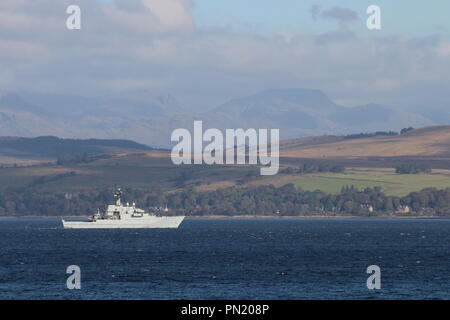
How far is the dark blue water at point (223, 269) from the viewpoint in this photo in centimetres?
9138

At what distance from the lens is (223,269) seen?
11619 cm

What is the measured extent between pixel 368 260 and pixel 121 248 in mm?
43998

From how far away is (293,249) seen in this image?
15762cm

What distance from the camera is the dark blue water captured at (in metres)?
91.4

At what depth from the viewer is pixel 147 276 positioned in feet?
349

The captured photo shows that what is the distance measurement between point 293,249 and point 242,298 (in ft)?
234
